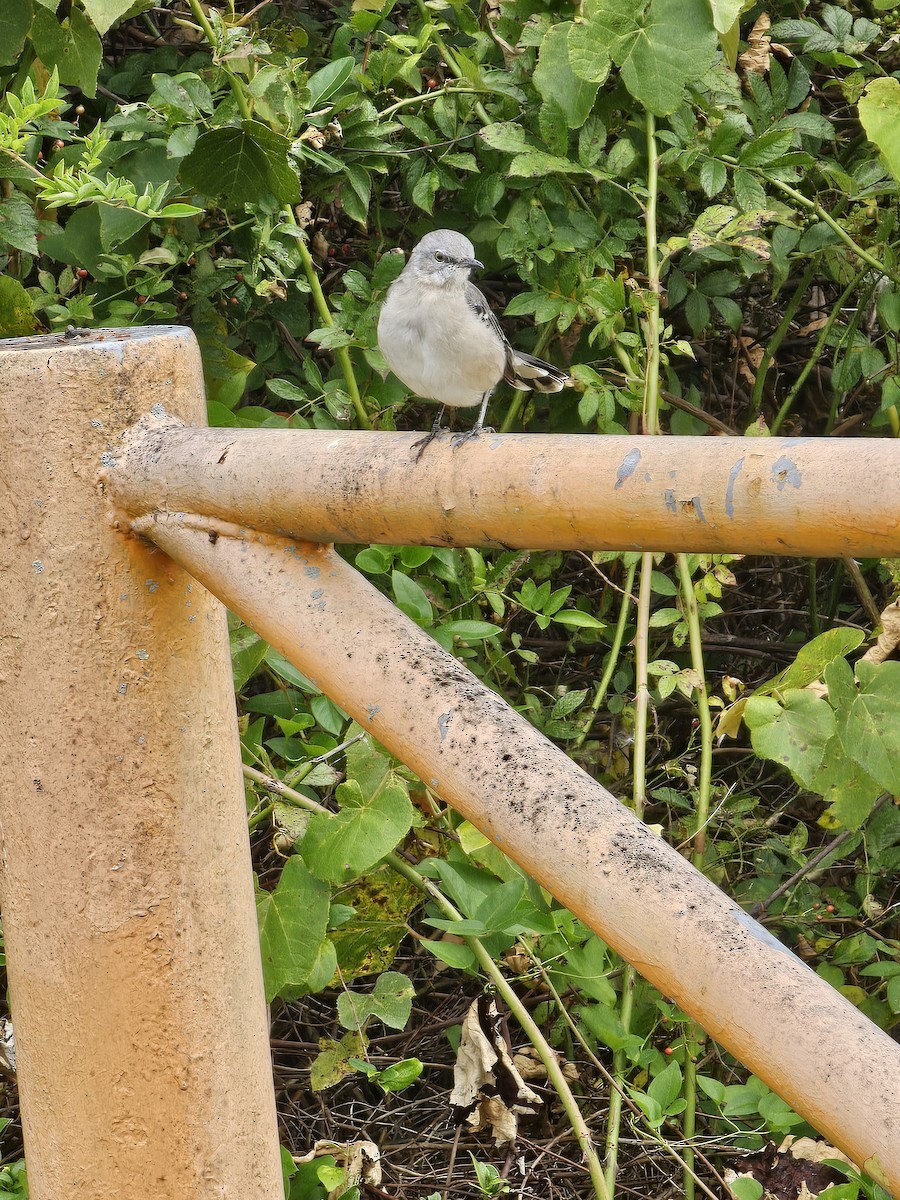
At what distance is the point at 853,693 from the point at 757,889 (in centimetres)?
117

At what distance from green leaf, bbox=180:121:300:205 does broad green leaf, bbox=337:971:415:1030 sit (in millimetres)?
1301

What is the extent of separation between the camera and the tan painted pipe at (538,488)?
72 centimetres

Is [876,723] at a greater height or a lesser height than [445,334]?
lesser

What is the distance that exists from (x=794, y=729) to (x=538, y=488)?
1096mm

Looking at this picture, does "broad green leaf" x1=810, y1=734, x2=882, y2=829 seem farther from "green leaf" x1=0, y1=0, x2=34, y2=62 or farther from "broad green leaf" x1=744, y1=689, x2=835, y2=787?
"green leaf" x1=0, y1=0, x2=34, y2=62

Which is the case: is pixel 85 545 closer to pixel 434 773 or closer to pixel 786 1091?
pixel 434 773

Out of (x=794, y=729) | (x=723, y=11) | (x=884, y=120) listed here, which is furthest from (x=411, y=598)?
(x=884, y=120)

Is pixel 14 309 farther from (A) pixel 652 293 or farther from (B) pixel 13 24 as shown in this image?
(A) pixel 652 293

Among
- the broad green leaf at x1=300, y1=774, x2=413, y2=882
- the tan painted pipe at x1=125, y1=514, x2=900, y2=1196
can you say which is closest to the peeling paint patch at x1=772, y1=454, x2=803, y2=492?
the tan painted pipe at x1=125, y1=514, x2=900, y2=1196

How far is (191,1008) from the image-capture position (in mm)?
1184

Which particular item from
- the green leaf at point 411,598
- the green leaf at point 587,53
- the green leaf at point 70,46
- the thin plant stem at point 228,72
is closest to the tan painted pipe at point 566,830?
the green leaf at point 411,598

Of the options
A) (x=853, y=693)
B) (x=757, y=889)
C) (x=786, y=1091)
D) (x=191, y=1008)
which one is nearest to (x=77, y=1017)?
(x=191, y=1008)

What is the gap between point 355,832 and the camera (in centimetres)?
164

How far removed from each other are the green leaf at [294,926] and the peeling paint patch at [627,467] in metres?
1.04
